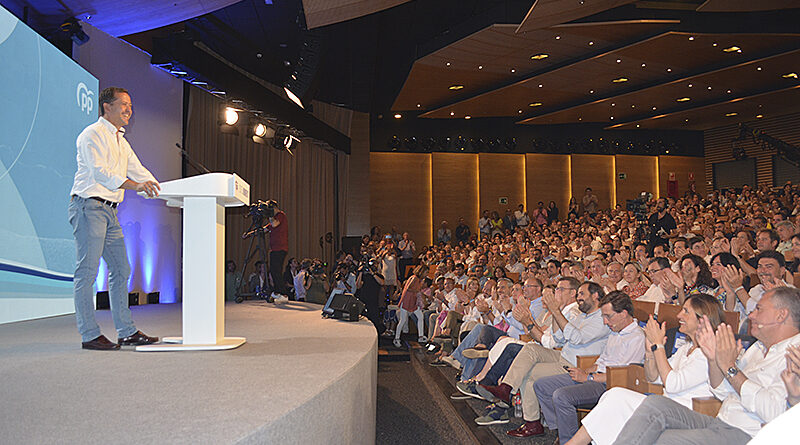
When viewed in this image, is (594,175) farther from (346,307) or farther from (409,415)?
(346,307)

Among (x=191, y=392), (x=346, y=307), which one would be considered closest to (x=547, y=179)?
(x=346, y=307)

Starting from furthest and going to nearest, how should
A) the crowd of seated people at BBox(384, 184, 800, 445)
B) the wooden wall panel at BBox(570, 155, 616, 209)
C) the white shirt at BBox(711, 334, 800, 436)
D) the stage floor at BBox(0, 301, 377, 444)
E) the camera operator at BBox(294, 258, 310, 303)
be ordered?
1. the wooden wall panel at BBox(570, 155, 616, 209)
2. the camera operator at BBox(294, 258, 310, 303)
3. the crowd of seated people at BBox(384, 184, 800, 445)
4. the white shirt at BBox(711, 334, 800, 436)
5. the stage floor at BBox(0, 301, 377, 444)

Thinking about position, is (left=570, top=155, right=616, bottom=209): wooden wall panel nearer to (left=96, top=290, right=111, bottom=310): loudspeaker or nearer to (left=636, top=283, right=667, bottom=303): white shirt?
(left=636, top=283, right=667, bottom=303): white shirt

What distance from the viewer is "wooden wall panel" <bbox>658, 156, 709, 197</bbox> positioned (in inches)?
798

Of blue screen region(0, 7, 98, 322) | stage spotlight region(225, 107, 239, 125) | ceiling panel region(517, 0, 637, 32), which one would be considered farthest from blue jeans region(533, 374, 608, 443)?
ceiling panel region(517, 0, 637, 32)

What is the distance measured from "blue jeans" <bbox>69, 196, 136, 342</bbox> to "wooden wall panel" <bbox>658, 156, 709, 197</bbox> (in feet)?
66.1

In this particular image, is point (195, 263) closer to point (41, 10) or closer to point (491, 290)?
point (491, 290)

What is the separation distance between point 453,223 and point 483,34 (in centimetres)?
894

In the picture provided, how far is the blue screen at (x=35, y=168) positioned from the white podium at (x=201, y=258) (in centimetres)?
230

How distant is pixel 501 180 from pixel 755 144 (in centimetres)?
802

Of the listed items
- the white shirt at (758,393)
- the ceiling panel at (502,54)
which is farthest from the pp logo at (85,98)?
the ceiling panel at (502,54)

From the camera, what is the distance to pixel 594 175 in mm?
20031

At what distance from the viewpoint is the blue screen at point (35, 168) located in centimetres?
448

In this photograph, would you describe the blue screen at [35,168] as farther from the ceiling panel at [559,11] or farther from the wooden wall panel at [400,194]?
the wooden wall panel at [400,194]
